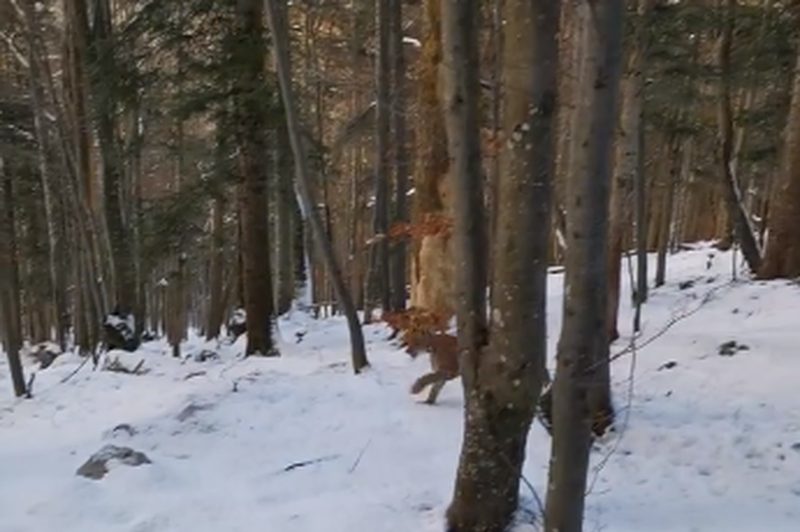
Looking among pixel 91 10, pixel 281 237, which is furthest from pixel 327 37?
pixel 91 10

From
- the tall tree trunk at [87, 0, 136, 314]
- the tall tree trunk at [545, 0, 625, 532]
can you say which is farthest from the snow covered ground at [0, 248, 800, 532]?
the tall tree trunk at [87, 0, 136, 314]

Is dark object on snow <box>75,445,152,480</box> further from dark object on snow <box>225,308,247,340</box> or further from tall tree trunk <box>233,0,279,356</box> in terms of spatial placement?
dark object on snow <box>225,308,247,340</box>

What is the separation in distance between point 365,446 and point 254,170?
477 cm

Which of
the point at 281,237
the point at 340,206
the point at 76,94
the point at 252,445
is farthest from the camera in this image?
the point at 340,206

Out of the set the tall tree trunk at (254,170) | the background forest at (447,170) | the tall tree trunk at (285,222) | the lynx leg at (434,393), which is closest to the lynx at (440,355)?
the background forest at (447,170)

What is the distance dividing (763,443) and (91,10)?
10.2 metres

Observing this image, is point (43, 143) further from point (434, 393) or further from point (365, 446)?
point (365, 446)

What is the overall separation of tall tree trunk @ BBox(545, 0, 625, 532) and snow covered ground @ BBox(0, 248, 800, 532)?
1.61m

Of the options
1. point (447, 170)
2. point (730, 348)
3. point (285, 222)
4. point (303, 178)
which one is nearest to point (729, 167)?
point (730, 348)

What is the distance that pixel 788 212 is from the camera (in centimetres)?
974

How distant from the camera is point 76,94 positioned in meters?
11.6

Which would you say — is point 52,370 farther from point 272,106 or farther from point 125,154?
point 272,106

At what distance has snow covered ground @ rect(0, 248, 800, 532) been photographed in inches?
195

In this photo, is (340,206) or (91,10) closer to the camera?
(91,10)
